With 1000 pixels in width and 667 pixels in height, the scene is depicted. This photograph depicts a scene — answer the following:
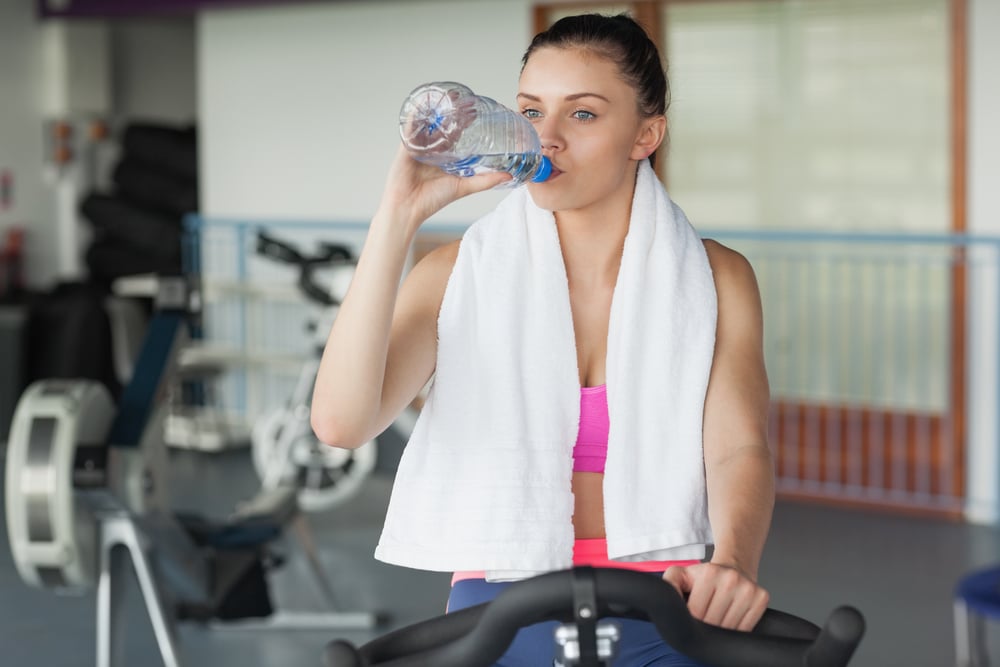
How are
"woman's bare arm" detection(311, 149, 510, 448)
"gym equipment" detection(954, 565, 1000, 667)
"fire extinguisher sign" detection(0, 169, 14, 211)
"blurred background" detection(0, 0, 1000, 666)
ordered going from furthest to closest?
"fire extinguisher sign" detection(0, 169, 14, 211)
"blurred background" detection(0, 0, 1000, 666)
"gym equipment" detection(954, 565, 1000, 667)
"woman's bare arm" detection(311, 149, 510, 448)

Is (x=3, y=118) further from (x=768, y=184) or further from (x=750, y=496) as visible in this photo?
(x=750, y=496)

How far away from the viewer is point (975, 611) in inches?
126

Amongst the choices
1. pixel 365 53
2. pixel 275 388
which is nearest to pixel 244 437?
pixel 275 388

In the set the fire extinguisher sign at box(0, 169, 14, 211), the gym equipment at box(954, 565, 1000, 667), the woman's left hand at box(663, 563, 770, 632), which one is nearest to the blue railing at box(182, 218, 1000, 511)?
the gym equipment at box(954, 565, 1000, 667)

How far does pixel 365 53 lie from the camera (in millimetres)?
7051

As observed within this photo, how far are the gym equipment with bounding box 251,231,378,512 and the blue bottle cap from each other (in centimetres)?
269

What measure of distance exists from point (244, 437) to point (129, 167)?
2307mm

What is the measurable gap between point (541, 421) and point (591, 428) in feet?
0.26

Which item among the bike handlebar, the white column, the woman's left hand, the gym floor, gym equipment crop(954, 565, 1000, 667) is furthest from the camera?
the white column

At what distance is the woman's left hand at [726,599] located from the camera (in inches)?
56.3

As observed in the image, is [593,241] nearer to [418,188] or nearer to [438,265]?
[438,265]

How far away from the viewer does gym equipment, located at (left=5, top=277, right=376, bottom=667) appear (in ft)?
10.7

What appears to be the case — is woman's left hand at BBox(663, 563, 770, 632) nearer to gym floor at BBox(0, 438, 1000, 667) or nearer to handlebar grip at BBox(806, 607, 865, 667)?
handlebar grip at BBox(806, 607, 865, 667)

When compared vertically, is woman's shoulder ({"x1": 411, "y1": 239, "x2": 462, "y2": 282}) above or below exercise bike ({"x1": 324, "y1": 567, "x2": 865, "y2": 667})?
above
